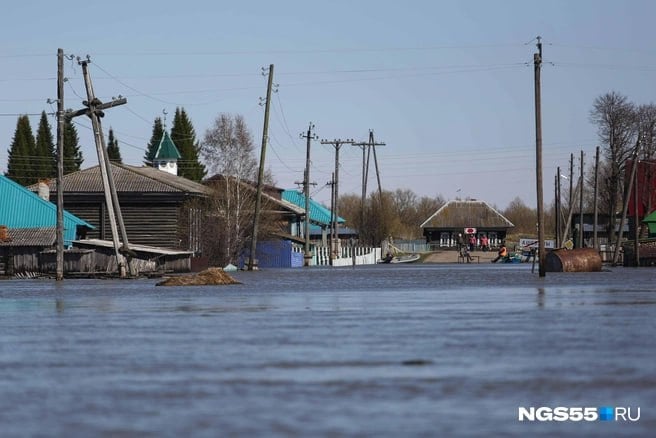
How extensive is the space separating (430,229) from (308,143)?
242 ft

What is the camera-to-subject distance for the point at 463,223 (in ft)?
580

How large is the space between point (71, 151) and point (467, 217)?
5397cm

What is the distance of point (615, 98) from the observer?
114 metres

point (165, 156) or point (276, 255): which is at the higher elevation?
point (165, 156)

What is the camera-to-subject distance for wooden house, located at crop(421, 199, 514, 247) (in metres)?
177

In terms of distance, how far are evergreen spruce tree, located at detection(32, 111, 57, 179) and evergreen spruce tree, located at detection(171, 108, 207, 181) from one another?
1298cm

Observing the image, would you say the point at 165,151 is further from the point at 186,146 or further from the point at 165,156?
the point at 186,146

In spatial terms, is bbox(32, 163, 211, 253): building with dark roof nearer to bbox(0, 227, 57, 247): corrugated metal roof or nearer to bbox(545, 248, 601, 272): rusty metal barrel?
bbox(0, 227, 57, 247): corrugated metal roof

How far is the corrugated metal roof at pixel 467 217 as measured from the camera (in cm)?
17662

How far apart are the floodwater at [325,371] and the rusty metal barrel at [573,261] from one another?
35.3 metres

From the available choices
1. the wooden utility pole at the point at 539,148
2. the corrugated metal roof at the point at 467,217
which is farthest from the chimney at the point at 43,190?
the corrugated metal roof at the point at 467,217

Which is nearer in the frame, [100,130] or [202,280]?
[202,280]

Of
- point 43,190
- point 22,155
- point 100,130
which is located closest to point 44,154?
point 22,155

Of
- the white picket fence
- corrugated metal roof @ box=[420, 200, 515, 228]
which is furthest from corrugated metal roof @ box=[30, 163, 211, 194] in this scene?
corrugated metal roof @ box=[420, 200, 515, 228]
